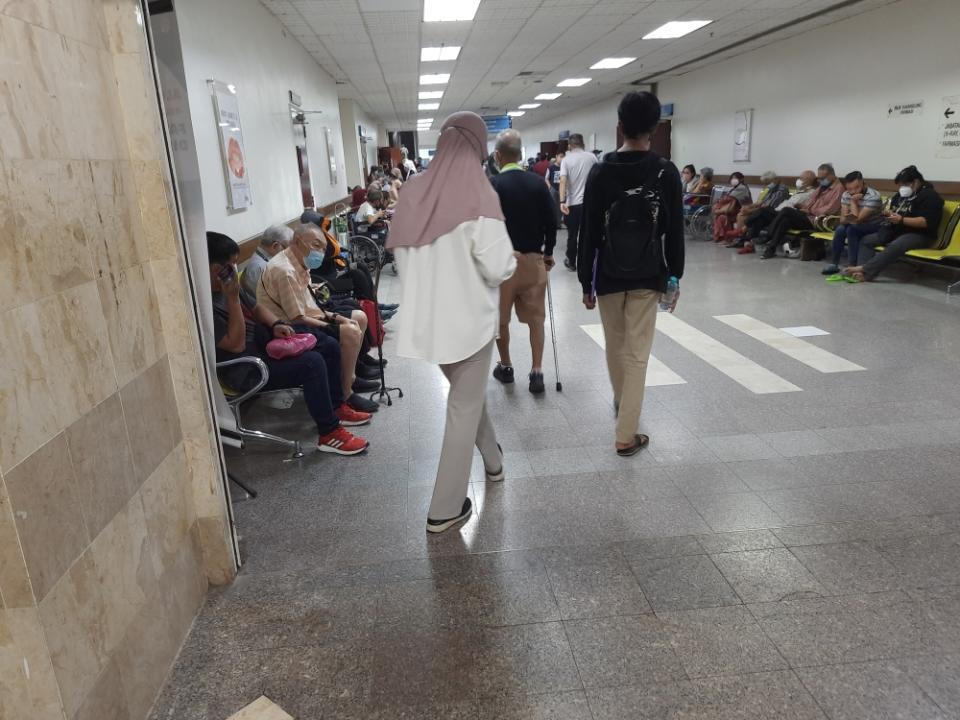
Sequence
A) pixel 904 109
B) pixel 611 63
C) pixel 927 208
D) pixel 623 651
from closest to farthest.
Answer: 1. pixel 623 651
2. pixel 927 208
3. pixel 904 109
4. pixel 611 63

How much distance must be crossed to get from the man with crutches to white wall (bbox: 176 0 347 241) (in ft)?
5.96

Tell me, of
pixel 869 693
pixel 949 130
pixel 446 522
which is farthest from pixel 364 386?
pixel 949 130

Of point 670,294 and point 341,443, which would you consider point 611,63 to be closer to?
point 670,294

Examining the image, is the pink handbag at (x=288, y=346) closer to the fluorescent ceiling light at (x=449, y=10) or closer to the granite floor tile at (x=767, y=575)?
the granite floor tile at (x=767, y=575)

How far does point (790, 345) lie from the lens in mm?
4910

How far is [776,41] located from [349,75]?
7.05m

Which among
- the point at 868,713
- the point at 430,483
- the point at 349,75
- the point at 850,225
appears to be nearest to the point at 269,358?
the point at 430,483

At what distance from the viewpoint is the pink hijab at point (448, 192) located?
2.30 meters

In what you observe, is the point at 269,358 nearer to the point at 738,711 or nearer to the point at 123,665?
the point at 123,665

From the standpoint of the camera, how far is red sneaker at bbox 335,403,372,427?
3.71 m

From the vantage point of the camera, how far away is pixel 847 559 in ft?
7.59

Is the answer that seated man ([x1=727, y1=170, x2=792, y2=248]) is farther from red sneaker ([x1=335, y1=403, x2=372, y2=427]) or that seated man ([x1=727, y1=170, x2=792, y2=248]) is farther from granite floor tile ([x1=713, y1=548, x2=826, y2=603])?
granite floor tile ([x1=713, y1=548, x2=826, y2=603])

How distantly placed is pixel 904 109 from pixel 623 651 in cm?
861

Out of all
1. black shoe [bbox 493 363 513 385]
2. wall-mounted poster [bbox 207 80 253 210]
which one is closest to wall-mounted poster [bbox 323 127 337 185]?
wall-mounted poster [bbox 207 80 253 210]
